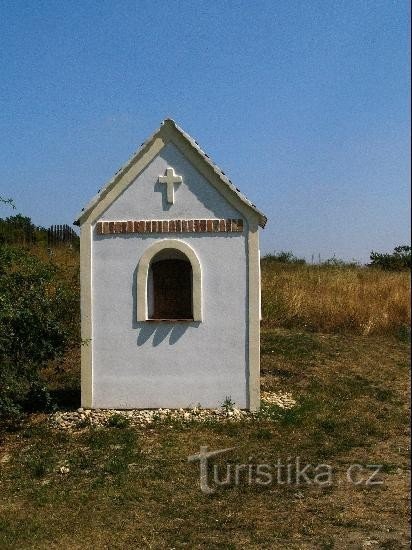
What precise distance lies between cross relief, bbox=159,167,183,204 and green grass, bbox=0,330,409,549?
3.27 m

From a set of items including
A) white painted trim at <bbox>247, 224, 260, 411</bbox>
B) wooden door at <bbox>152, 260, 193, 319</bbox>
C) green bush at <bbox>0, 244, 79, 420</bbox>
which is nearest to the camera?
green bush at <bbox>0, 244, 79, 420</bbox>

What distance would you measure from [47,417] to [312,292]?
1058 centimetres

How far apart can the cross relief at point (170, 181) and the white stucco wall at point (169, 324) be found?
0.08 meters

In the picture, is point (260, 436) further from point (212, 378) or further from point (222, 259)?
point (222, 259)

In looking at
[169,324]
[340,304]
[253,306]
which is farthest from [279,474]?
[340,304]

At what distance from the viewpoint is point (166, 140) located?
9273 mm

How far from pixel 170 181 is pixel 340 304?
30.2 ft

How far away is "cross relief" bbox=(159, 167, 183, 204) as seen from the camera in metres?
9.18

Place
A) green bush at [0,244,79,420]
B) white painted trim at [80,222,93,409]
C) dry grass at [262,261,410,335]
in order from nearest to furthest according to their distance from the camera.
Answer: green bush at [0,244,79,420] < white painted trim at [80,222,93,409] < dry grass at [262,261,410,335]

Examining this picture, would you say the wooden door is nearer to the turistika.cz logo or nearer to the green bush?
the green bush

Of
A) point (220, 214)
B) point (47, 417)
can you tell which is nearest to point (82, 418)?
point (47, 417)

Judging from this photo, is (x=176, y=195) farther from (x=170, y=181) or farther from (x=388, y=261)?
(x=388, y=261)

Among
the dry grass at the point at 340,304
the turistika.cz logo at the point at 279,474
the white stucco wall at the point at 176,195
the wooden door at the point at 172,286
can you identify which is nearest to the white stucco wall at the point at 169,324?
the white stucco wall at the point at 176,195

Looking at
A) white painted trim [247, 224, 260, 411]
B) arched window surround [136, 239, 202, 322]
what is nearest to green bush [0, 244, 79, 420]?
arched window surround [136, 239, 202, 322]
